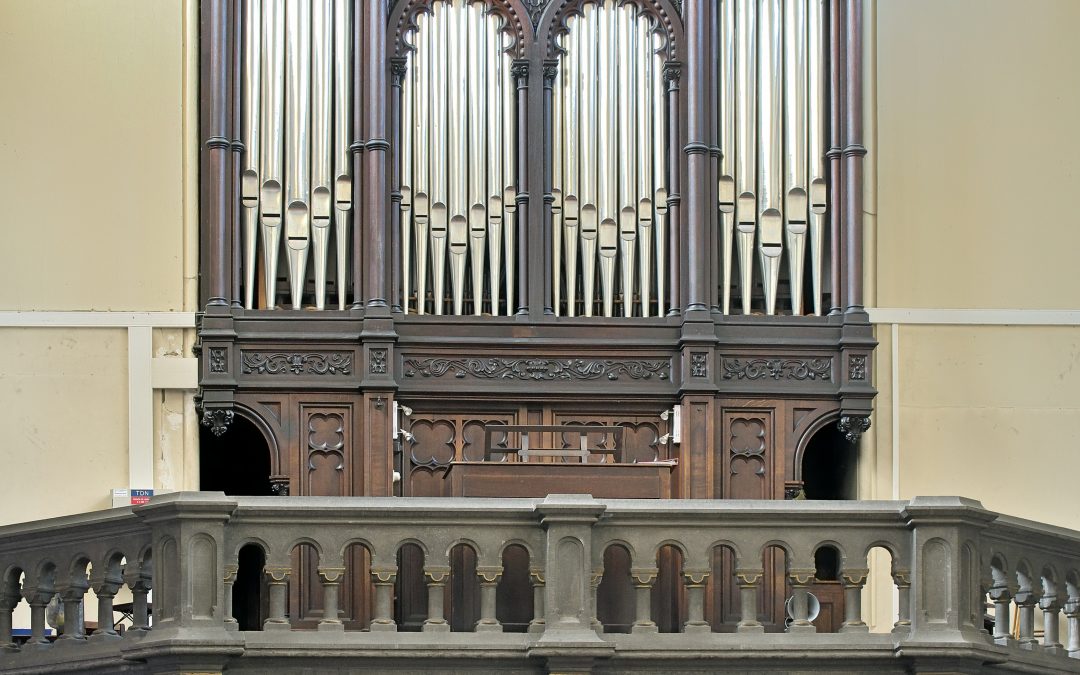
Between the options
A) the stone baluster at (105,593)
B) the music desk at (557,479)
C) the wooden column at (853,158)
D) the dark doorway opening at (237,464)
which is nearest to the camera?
the stone baluster at (105,593)

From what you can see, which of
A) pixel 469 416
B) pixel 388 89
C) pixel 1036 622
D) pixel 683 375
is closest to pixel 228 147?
pixel 388 89

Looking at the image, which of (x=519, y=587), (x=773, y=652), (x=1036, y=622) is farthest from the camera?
(x=1036, y=622)

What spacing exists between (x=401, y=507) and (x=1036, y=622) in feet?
16.6

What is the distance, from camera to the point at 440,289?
13.8 meters

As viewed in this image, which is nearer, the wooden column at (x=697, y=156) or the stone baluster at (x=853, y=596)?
the stone baluster at (x=853, y=596)

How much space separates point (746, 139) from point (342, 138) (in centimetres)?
297

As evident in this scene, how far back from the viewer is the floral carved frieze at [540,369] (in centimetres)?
1367

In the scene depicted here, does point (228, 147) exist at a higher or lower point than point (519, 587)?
higher

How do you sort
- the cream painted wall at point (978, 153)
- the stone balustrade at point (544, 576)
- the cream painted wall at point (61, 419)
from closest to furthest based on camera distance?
the stone balustrade at point (544, 576) → the cream painted wall at point (61, 419) → the cream painted wall at point (978, 153)

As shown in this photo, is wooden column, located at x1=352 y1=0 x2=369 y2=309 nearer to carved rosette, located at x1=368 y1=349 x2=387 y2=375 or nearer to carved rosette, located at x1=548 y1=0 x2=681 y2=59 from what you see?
carved rosette, located at x1=368 y1=349 x2=387 y2=375

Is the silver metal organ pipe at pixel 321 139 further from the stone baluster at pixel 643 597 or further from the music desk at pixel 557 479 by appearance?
the stone baluster at pixel 643 597

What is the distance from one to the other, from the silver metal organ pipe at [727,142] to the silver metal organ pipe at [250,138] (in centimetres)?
339

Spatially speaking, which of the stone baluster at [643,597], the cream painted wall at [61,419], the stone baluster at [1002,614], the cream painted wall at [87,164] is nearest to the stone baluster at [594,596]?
the stone baluster at [643,597]

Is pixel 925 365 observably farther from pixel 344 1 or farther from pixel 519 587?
pixel 344 1
